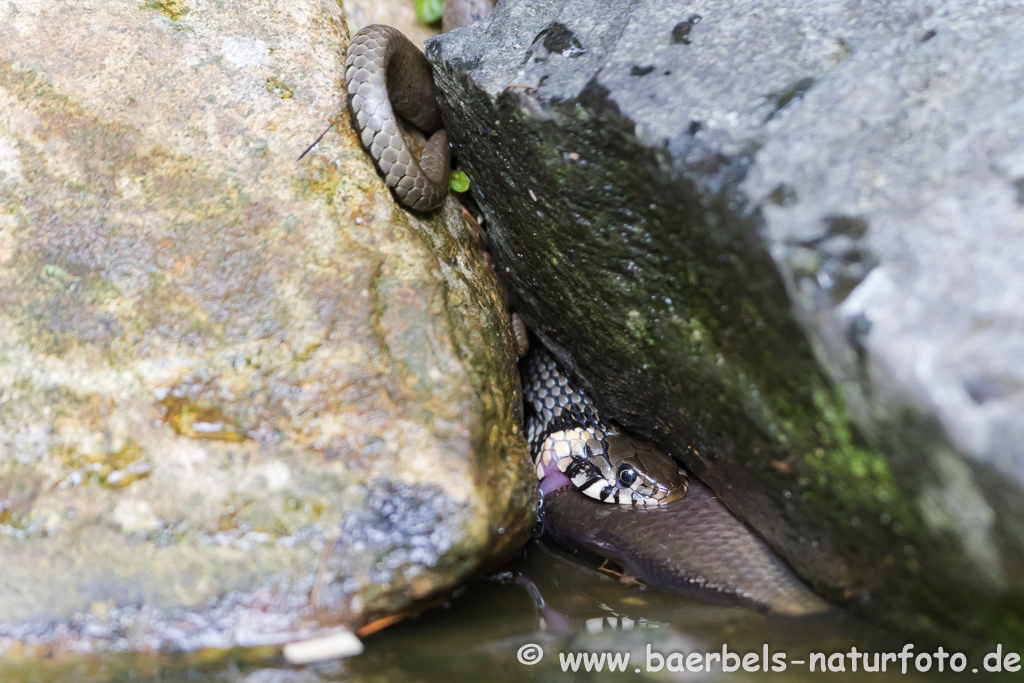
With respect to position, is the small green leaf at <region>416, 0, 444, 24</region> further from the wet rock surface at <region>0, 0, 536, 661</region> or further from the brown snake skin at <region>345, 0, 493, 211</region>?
the wet rock surface at <region>0, 0, 536, 661</region>

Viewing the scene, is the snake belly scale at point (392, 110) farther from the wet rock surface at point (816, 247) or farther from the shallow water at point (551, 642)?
the shallow water at point (551, 642)

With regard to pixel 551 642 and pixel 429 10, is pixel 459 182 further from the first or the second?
pixel 551 642

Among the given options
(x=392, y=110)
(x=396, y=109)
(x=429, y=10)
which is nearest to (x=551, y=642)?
(x=392, y=110)

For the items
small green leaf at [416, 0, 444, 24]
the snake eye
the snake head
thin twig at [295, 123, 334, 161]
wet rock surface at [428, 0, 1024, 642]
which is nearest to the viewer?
wet rock surface at [428, 0, 1024, 642]
